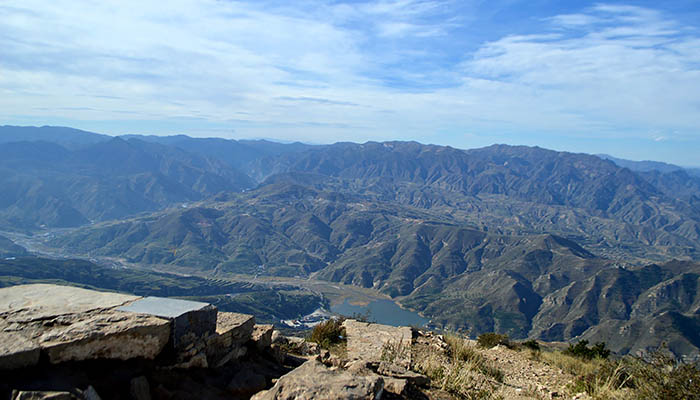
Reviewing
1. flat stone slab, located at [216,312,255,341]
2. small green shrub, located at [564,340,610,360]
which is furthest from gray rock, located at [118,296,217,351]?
small green shrub, located at [564,340,610,360]

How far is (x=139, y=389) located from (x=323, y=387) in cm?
267

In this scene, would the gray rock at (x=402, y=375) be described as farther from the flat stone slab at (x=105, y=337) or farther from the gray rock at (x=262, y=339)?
the flat stone slab at (x=105, y=337)

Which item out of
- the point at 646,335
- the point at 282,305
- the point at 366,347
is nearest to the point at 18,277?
the point at 282,305

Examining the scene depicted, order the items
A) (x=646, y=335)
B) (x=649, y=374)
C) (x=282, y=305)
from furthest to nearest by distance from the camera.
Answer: (x=282, y=305) → (x=646, y=335) → (x=649, y=374)

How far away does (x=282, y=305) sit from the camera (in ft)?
575

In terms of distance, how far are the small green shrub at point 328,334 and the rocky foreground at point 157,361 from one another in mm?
3934

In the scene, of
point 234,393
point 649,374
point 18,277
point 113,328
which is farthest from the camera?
point 18,277

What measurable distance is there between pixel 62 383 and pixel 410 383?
→ 5.77 meters

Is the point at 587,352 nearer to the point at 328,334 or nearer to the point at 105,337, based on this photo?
the point at 328,334

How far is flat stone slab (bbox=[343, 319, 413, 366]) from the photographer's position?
34.7ft

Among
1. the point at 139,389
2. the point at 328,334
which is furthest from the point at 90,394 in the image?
the point at 328,334

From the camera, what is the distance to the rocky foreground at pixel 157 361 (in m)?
5.45

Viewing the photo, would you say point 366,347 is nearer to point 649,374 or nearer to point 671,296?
point 649,374

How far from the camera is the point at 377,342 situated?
12.8 meters
